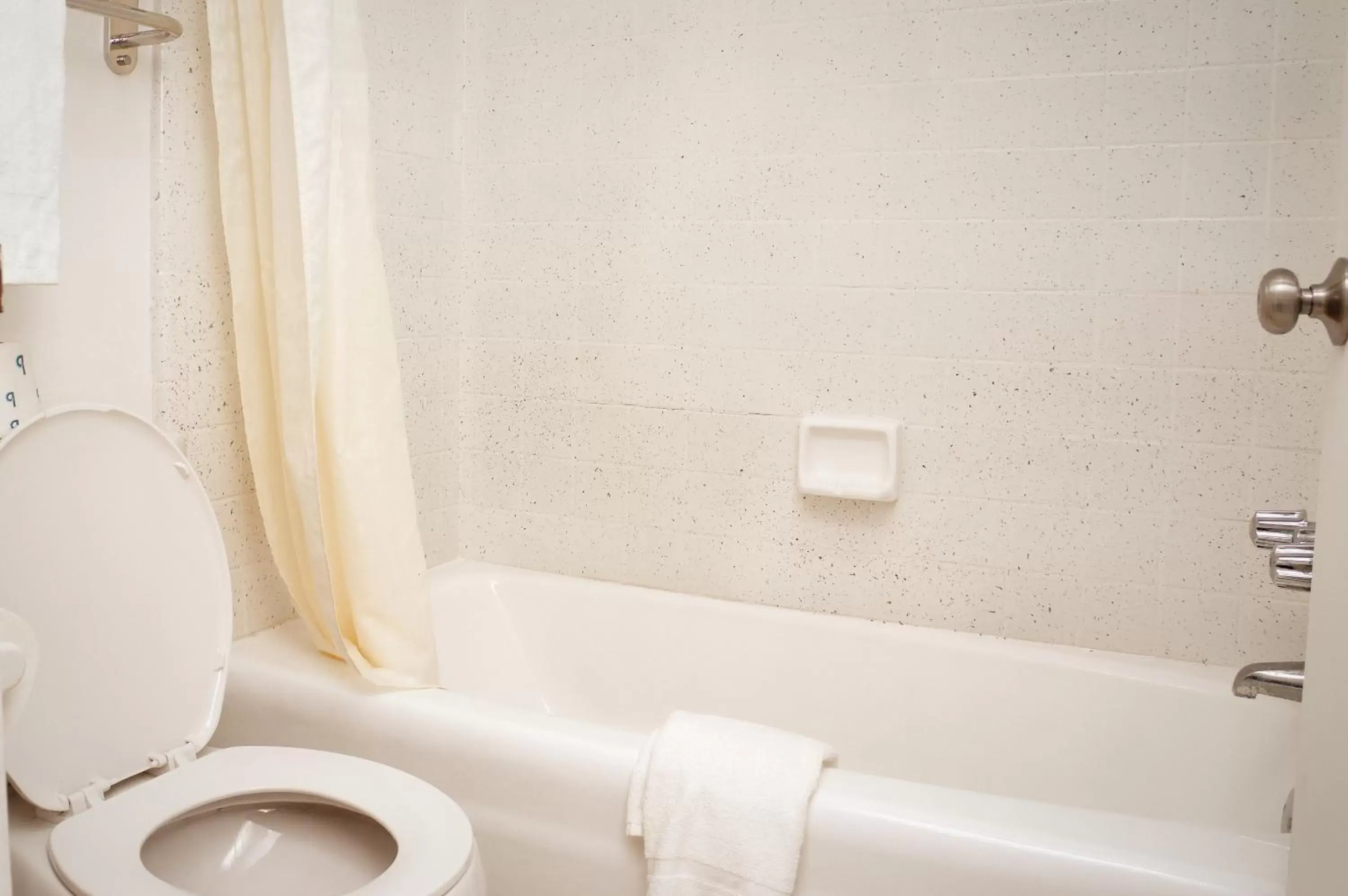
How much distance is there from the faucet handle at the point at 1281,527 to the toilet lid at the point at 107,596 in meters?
1.42

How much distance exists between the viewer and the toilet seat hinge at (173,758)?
1554mm

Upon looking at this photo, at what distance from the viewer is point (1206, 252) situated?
1.97m

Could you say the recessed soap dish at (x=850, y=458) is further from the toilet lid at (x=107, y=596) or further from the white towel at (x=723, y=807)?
the toilet lid at (x=107, y=596)

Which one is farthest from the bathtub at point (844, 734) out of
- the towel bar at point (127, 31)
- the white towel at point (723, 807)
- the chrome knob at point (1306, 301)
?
the towel bar at point (127, 31)

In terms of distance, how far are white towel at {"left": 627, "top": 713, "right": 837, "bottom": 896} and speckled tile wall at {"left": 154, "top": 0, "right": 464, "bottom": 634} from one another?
955mm

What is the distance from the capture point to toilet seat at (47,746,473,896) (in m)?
1.26

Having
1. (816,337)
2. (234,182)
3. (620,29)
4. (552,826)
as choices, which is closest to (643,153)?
(620,29)

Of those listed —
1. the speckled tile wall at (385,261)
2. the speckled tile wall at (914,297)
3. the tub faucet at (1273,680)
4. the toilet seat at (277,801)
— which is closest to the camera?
the tub faucet at (1273,680)

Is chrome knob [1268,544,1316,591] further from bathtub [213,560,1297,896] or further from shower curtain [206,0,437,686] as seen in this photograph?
shower curtain [206,0,437,686]

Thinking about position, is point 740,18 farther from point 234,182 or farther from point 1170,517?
point 1170,517

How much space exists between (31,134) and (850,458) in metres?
1.51

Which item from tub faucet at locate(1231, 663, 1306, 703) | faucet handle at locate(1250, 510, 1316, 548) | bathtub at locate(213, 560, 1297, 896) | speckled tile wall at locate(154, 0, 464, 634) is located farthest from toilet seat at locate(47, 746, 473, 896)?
faucet handle at locate(1250, 510, 1316, 548)

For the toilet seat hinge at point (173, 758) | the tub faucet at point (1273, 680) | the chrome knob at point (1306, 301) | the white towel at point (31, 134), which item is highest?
the white towel at point (31, 134)

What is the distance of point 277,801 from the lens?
4.98 feet
